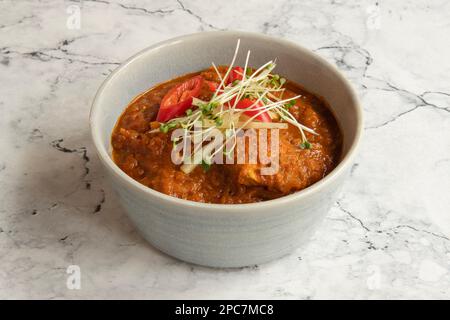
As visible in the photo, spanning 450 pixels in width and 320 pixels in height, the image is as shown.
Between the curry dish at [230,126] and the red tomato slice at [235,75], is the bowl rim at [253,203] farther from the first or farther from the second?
the red tomato slice at [235,75]

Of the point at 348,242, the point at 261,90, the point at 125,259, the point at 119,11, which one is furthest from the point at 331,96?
the point at 119,11

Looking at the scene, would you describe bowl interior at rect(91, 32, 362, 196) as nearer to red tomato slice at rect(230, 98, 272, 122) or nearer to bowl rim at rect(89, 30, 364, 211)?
bowl rim at rect(89, 30, 364, 211)

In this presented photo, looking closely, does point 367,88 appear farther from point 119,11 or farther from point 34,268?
point 34,268

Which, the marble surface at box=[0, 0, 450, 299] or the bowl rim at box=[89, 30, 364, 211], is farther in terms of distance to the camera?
the marble surface at box=[0, 0, 450, 299]

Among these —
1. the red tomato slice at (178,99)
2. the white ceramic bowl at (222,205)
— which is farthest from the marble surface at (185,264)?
the red tomato slice at (178,99)

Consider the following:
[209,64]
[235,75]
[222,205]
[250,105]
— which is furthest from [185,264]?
[209,64]

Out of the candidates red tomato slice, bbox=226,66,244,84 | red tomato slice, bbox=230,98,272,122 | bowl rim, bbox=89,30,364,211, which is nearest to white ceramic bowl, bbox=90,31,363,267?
bowl rim, bbox=89,30,364,211
